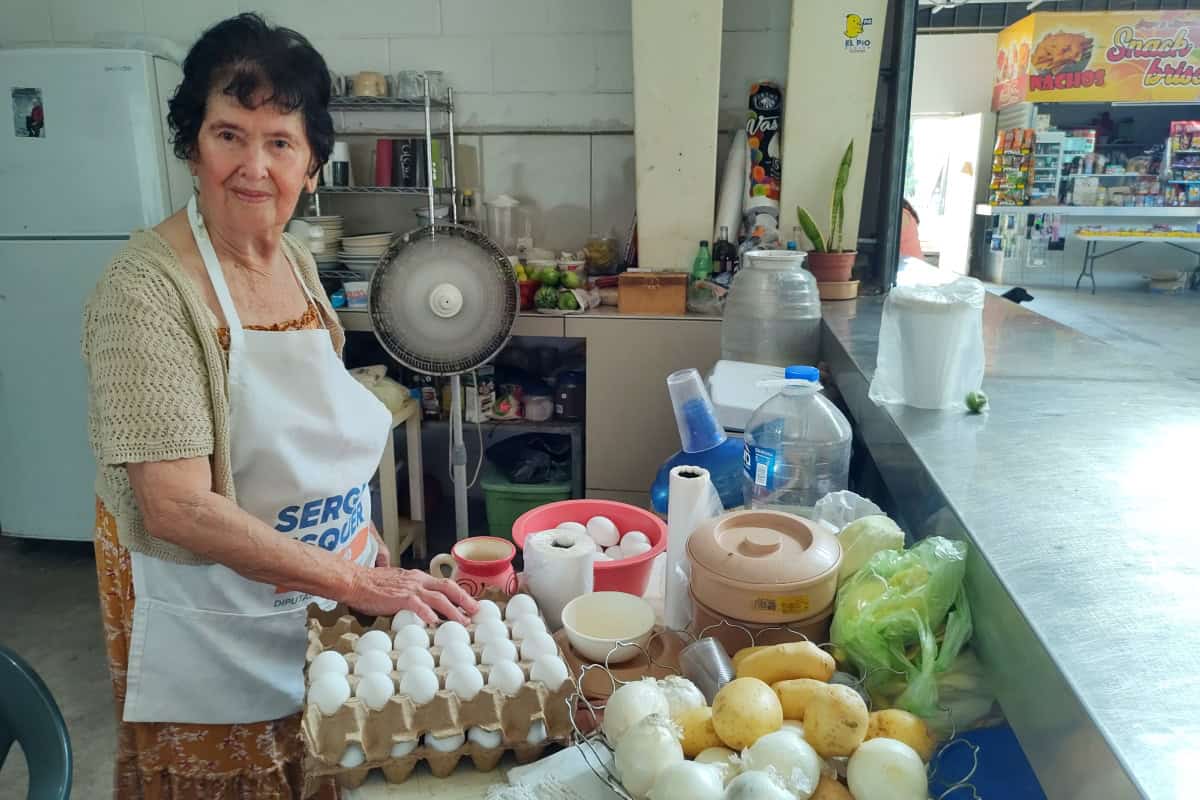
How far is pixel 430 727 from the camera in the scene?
0.95m

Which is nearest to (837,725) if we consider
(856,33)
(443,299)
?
(443,299)

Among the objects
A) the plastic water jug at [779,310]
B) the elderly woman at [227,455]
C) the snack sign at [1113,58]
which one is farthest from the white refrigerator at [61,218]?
the snack sign at [1113,58]

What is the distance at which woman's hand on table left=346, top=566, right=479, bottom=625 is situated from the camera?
116cm

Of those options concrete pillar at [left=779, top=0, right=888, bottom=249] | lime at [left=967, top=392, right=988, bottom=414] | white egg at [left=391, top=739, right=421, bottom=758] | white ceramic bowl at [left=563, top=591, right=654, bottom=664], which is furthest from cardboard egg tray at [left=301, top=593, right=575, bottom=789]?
concrete pillar at [left=779, top=0, right=888, bottom=249]

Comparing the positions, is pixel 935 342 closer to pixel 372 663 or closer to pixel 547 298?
pixel 372 663

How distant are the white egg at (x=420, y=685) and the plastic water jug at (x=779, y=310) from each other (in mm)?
1934

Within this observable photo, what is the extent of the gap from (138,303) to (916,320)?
→ 130 centimetres

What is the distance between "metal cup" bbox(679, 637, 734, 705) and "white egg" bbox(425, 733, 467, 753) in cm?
29

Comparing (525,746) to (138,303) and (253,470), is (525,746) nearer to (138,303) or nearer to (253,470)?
(253,470)

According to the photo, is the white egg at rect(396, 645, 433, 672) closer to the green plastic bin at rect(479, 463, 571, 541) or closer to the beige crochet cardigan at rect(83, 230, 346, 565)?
the beige crochet cardigan at rect(83, 230, 346, 565)

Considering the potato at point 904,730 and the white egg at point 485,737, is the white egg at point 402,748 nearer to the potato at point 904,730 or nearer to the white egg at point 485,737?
the white egg at point 485,737

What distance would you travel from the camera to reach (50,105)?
10.1 ft

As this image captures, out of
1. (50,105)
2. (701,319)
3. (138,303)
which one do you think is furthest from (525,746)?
(50,105)

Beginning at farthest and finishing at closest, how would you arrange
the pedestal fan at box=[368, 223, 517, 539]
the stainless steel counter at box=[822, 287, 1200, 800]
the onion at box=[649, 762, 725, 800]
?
the pedestal fan at box=[368, 223, 517, 539]
the onion at box=[649, 762, 725, 800]
the stainless steel counter at box=[822, 287, 1200, 800]
